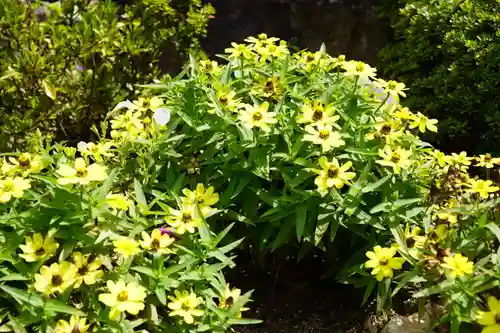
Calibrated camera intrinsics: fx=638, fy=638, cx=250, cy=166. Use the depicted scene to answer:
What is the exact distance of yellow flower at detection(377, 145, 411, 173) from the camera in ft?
7.27

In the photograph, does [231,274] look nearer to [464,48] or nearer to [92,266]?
[92,266]

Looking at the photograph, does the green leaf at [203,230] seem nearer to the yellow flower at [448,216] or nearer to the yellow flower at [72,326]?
the yellow flower at [72,326]

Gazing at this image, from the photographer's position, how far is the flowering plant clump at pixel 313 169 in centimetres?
210

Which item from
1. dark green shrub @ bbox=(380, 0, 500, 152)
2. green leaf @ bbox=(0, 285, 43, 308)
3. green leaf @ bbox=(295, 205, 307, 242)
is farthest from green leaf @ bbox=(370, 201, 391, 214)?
dark green shrub @ bbox=(380, 0, 500, 152)

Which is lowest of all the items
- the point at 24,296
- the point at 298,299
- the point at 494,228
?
the point at 298,299

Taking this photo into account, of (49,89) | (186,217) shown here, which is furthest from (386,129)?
(49,89)

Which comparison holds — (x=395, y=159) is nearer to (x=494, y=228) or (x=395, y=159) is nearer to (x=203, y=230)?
(x=494, y=228)

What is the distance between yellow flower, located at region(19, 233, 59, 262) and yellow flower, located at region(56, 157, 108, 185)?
180 mm

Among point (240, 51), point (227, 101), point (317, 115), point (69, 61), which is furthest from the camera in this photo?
point (69, 61)

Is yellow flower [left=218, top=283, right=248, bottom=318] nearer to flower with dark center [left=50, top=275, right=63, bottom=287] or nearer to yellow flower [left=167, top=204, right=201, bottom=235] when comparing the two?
yellow flower [left=167, top=204, right=201, bottom=235]

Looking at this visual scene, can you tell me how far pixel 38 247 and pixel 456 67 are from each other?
2.93m

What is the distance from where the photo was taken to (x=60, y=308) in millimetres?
1821

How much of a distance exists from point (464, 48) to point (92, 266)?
2.90m

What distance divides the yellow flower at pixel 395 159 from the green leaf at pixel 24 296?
3.93 feet
